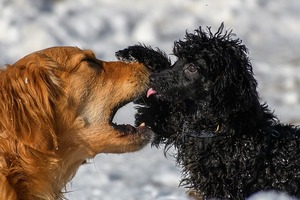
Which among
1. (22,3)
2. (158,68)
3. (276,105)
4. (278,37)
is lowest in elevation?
(158,68)

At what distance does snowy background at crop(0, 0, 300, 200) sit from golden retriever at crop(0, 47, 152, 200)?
3779 mm

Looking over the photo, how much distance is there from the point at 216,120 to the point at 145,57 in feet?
2.53

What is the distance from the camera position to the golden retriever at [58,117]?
4.75 meters

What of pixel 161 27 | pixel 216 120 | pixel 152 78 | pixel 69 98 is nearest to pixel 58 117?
pixel 69 98

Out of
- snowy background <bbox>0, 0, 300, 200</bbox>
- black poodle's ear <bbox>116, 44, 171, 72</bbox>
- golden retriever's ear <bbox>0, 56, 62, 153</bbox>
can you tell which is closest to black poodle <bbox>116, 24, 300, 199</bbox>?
black poodle's ear <bbox>116, 44, 171, 72</bbox>

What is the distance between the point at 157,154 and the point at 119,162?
0.42m

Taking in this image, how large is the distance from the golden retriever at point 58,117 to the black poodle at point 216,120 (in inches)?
25.3

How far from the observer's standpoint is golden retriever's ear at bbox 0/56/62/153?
471cm

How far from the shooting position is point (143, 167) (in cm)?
815

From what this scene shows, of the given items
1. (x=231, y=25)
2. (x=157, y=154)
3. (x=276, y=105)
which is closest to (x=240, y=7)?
(x=231, y=25)

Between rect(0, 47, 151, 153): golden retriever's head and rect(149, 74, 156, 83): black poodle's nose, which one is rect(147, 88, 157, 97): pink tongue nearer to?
rect(149, 74, 156, 83): black poodle's nose

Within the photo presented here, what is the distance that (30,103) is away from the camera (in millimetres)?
4816

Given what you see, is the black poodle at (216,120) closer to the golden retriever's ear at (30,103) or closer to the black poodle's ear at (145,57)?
the black poodle's ear at (145,57)

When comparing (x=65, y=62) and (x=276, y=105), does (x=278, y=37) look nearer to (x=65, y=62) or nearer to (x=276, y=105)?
(x=276, y=105)
